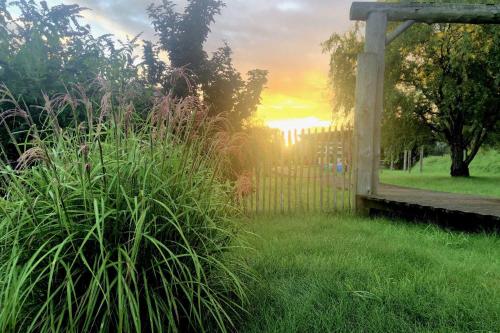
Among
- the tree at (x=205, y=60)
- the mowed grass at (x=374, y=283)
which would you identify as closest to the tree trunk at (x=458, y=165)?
the mowed grass at (x=374, y=283)

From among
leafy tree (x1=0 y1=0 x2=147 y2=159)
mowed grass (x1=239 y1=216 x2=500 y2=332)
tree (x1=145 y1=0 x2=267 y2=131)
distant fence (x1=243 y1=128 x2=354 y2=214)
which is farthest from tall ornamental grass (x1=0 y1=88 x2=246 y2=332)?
distant fence (x1=243 y1=128 x2=354 y2=214)

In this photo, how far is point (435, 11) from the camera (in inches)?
222

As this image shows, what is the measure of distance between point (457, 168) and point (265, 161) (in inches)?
535

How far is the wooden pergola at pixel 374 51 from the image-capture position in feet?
18.6

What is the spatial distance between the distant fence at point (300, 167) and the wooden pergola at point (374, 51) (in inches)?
17.4

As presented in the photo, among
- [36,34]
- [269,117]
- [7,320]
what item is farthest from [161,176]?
[269,117]

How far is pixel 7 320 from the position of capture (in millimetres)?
1434

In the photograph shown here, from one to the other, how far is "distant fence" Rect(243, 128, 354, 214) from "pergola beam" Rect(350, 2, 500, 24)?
206 cm

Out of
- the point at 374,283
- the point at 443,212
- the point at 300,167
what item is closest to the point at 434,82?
the point at 300,167

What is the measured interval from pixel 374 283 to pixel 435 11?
5.11 m

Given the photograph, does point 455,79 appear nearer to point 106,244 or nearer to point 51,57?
point 51,57

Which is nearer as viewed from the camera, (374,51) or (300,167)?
(374,51)

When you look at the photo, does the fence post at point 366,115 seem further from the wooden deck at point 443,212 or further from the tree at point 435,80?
the tree at point 435,80

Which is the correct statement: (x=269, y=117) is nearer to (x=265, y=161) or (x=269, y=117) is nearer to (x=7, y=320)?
(x=265, y=161)
